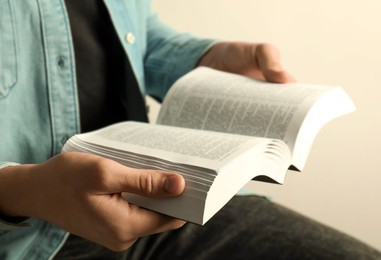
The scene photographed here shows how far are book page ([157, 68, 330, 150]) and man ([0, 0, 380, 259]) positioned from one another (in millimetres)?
55

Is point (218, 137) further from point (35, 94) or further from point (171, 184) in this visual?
point (35, 94)

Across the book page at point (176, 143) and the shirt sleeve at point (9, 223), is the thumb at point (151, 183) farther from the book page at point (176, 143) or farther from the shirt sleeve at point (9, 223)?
the shirt sleeve at point (9, 223)

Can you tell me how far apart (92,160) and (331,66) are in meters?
0.73

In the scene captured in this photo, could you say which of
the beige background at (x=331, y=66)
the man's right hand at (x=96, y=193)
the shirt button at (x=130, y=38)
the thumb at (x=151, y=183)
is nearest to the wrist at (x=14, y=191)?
the man's right hand at (x=96, y=193)

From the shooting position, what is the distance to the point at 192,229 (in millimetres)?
579

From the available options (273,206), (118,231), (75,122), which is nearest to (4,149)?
(75,122)

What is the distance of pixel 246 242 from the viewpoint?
0.55 meters

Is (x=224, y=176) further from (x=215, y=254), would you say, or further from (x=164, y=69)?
(x=164, y=69)

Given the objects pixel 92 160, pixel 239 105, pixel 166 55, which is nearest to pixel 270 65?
pixel 239 105

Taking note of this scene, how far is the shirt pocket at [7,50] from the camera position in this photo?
0.51m

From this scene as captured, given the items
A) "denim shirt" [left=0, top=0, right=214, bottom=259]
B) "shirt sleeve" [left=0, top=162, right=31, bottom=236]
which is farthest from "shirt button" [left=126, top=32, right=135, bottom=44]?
"shirt sleeve" [left=0, top=162, right=31, bottom=236]

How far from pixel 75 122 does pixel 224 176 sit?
30cm

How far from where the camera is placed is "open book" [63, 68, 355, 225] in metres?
0.34

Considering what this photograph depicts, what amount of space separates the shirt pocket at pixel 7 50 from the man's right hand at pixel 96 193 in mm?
156
